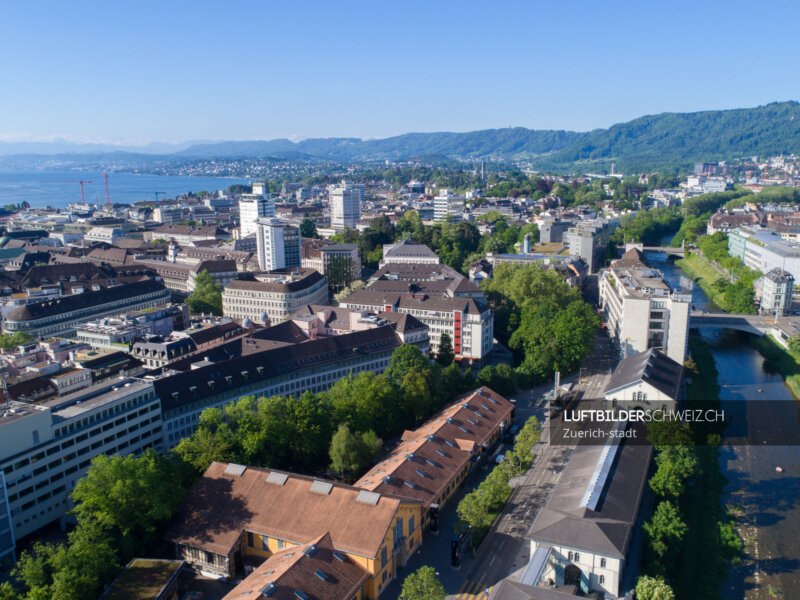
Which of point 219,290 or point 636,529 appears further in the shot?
point 219,290

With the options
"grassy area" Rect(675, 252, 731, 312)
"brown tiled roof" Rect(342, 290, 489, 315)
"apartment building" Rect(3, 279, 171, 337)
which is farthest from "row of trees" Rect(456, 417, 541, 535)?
"grassy area" Rect(675, 252, 731, 312)

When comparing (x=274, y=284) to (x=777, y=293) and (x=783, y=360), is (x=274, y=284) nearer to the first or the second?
(x=783, y=360)

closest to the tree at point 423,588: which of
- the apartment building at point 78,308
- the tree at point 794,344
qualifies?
the tree at point 794,344

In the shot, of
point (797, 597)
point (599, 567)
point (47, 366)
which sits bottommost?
point (797, 597)

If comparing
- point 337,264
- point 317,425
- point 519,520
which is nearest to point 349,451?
point 317,425

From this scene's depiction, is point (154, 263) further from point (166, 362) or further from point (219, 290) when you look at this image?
point (166, 362)

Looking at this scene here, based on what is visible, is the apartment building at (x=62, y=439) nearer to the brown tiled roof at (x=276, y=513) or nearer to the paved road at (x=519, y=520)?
the brown tiled roof at (x=276, y=513)

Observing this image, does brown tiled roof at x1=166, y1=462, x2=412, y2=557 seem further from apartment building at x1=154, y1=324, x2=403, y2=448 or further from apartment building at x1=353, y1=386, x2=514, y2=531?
A: apartment building at x1=154, y1=324, x2=403, y2=448

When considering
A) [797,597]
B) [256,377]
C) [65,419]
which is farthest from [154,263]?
[797,597]
